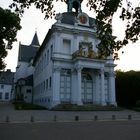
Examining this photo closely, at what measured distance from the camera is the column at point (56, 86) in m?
32.2

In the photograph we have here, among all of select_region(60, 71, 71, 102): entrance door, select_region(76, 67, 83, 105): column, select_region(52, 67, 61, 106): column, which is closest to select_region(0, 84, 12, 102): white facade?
select_region(60, 71, 71, 102): entrance door

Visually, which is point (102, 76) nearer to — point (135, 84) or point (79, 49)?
point (79, 49)

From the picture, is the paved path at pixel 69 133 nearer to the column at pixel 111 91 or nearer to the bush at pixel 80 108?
the bush at pixel 80 108

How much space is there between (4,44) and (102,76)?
1536cm

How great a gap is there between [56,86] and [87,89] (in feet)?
17.2

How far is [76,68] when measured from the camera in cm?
3284

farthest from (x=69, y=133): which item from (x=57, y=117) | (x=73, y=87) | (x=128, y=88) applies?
(x=128, y=88)

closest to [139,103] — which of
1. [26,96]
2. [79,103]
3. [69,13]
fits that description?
[79,103]

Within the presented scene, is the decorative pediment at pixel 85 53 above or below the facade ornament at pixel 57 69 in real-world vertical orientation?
above

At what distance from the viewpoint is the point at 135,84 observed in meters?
40.2

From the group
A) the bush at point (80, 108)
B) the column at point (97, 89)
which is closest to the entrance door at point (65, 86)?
the bush at point (80, 108)

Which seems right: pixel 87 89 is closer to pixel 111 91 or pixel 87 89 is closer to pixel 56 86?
pixel 111 91

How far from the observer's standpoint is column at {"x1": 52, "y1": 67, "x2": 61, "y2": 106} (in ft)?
106

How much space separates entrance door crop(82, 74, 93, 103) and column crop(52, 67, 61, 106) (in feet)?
13.8
